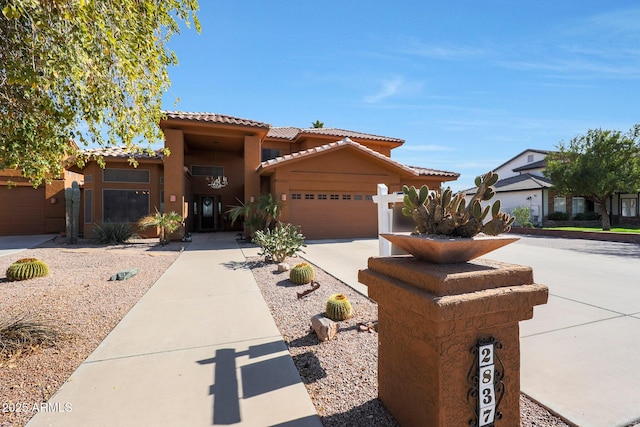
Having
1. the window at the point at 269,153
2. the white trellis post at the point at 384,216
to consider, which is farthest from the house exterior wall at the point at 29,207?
the white trellis post at the point at 384,216

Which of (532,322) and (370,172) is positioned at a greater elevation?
(370,172)

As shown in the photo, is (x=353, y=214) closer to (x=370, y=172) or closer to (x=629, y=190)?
(x=370, y=172)

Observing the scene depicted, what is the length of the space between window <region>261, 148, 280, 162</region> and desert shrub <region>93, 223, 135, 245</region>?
9.01 m

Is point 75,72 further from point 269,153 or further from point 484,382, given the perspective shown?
point 269,153

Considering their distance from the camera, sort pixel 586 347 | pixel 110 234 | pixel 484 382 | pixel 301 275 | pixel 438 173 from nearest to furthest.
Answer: pixel 484 382 < pixel 586 347 < pixel 301 275 < pixel 110 234 < pixel 438 173

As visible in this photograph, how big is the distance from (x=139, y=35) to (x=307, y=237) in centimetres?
1175

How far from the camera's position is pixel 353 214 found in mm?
16156

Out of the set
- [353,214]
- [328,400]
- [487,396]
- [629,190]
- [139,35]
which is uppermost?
[139,35]

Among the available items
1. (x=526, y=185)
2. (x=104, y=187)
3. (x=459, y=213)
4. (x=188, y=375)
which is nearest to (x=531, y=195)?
(x=526, y=185)

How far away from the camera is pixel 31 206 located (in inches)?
706

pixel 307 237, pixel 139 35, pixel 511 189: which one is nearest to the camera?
pixel 139 35

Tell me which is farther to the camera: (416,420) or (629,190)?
(629,190)

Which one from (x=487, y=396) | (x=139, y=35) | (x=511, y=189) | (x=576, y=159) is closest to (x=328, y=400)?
(x=487, y=396)

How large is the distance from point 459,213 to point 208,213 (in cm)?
1941
